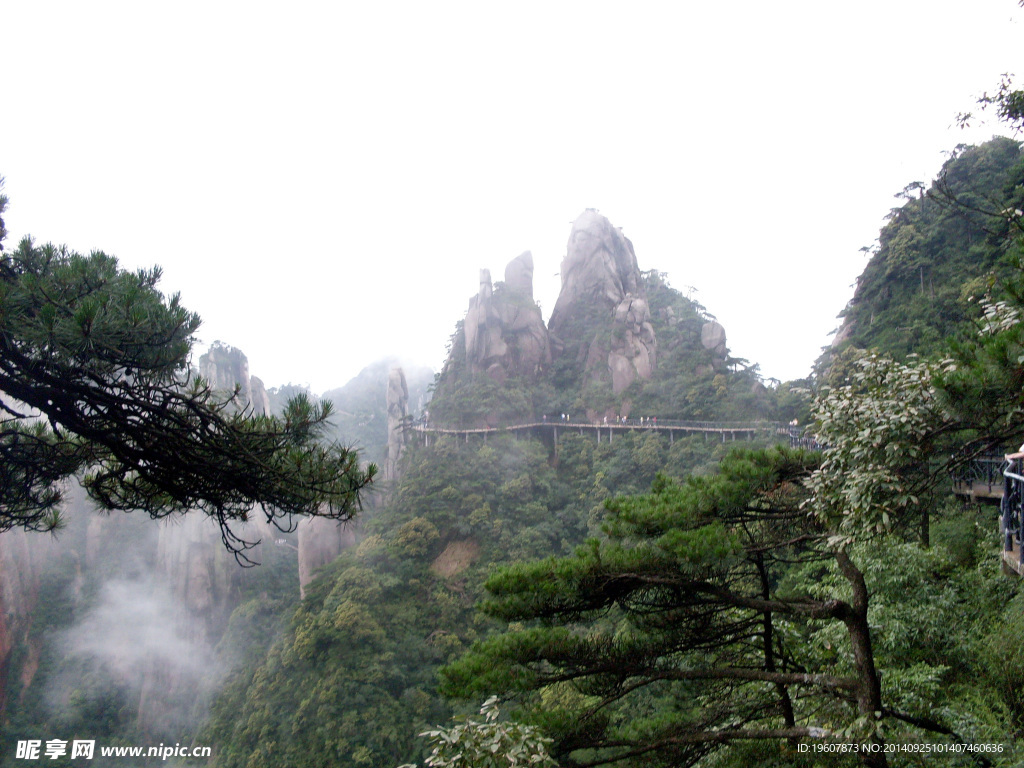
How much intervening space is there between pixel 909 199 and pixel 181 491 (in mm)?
17626

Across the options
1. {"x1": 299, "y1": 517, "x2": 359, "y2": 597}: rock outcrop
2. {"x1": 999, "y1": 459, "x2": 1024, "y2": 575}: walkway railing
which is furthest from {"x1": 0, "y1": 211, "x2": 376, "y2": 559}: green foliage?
{"x1": 299, "y1": 517, "x2": 359, "y2": 597}: rock outcrop

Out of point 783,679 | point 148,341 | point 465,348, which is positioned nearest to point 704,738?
point 783,679

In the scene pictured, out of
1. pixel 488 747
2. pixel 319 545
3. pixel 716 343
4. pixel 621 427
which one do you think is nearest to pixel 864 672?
pixel 488 747

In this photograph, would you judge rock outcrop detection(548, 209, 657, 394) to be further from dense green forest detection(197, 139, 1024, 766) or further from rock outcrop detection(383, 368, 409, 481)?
dense green forest detection(197, 139, 1024, 766)

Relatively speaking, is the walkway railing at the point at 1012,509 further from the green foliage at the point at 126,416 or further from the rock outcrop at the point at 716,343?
the rock outcrop at the point at 716,343

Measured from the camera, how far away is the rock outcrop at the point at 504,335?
19719 mm

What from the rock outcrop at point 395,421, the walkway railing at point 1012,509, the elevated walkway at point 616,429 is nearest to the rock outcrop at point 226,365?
the rock outcrop at point 395,421

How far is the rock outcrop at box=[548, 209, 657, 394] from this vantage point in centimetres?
1880

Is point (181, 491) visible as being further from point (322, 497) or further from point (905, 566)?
point (905, 566)

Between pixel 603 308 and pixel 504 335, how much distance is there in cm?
392

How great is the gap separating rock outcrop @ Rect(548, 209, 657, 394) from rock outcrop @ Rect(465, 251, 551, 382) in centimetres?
108

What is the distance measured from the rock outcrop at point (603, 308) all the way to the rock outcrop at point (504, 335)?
1.08m

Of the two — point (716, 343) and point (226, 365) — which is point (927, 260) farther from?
point (226, 365)

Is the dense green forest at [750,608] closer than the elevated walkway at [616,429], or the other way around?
the dense green forest at [750,608]
